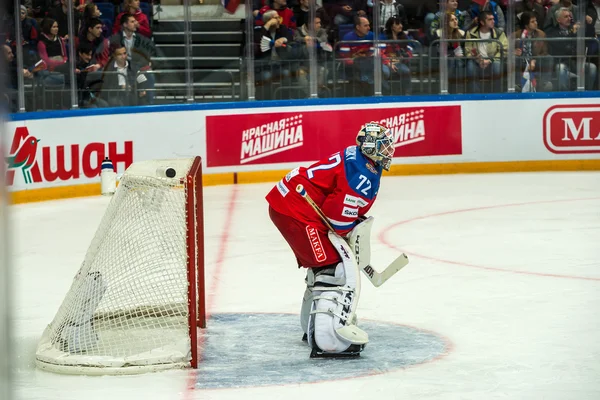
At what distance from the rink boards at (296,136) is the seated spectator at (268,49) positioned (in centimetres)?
27

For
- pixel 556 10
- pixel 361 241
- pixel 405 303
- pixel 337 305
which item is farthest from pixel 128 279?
pixel 556 10

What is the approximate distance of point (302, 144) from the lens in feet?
38.5

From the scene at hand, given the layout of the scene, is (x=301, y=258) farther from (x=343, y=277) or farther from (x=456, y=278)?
(x=456, y=278)

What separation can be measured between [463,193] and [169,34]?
3764 mm

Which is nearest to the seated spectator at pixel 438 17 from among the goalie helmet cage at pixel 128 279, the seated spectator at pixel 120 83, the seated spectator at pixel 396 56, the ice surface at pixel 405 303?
the seated spectator at pixel 396 56

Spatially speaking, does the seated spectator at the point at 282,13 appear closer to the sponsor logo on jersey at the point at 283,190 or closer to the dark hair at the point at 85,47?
the dark hair at the point at 85,47

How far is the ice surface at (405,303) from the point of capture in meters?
3.74

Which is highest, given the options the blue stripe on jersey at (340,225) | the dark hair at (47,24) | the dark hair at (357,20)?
the dark hair at (357,20)

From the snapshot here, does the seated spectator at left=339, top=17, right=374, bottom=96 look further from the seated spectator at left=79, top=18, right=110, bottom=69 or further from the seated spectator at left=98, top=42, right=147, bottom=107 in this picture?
the seated spectator at left=79, top=18, right=110, bottom=69

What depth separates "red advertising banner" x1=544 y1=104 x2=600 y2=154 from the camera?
1220cm

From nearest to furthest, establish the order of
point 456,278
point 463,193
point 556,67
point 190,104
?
point 456,278
point 463,193
point 190,104
point 556,67

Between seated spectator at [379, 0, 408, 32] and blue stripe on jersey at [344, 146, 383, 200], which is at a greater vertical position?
seated spectator at [379, 0, 408, 32]

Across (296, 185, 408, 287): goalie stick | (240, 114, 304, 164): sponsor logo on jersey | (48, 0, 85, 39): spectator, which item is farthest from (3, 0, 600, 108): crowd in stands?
(296, 185, 408, 287): goalie stick

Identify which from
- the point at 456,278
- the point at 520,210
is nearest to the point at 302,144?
the point at 520,210
